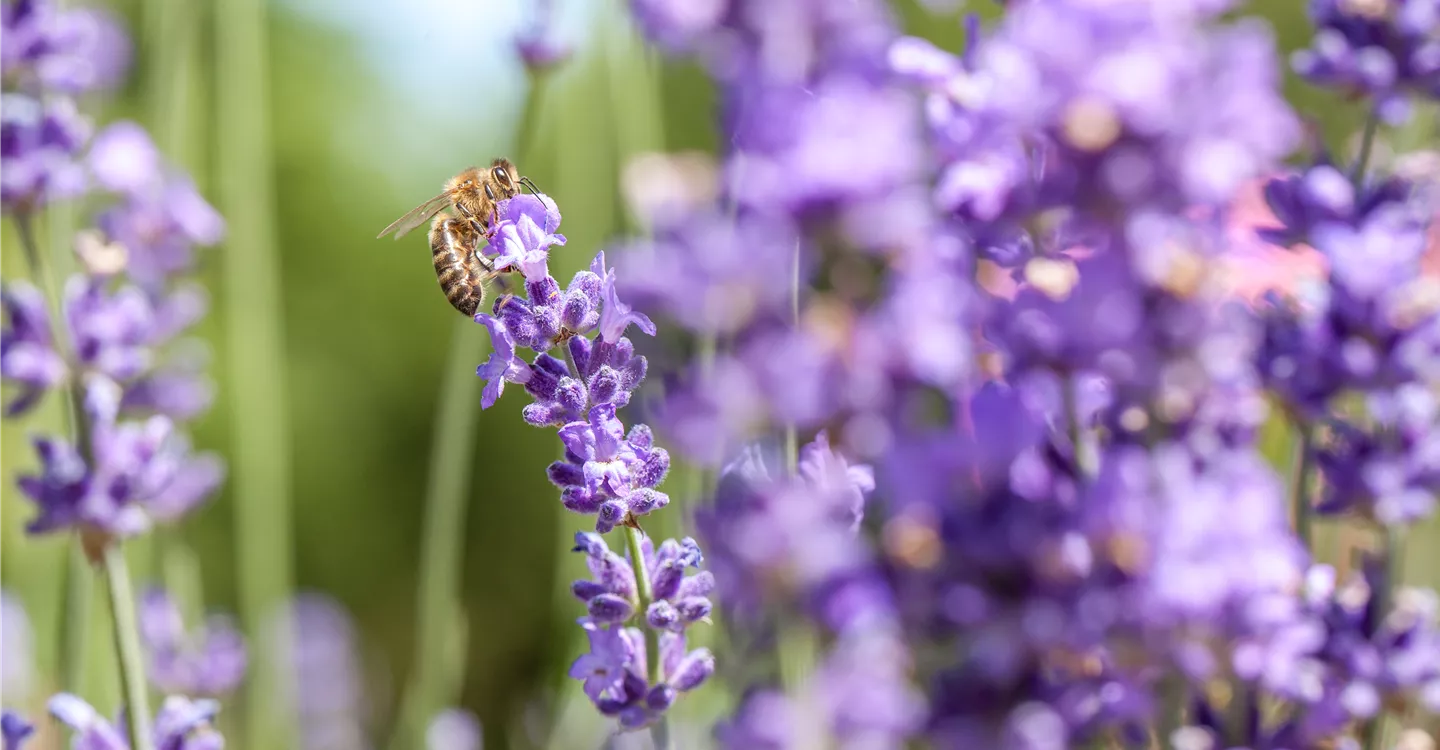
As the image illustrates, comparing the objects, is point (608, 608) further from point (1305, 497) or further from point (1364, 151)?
point (1364, 151)

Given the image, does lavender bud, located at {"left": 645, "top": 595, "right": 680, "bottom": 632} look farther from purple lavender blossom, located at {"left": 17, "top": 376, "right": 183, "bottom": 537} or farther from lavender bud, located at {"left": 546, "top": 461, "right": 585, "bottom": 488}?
purple lavender blossom, located at {"left": 17, "top": 376, "right": 183, "bottom": 537}

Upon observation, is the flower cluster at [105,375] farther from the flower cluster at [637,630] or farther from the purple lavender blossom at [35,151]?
the flower cluster at [637,630]

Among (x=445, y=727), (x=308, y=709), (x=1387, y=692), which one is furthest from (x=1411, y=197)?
(x=308, y=709)

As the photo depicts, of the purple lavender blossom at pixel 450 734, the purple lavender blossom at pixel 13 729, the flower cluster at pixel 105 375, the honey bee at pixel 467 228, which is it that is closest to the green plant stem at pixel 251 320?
the flower cluster at pixel 105 375

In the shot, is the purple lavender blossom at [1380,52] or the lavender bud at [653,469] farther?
the purple lavender blossom at [1380,52]

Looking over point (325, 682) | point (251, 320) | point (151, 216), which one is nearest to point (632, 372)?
point (151, 216)

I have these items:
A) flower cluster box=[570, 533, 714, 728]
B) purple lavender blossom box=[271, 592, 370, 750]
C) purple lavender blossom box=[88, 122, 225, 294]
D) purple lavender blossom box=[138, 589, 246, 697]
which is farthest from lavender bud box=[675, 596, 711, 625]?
purple lavender blossom box=[271, 592, 370, 750]
